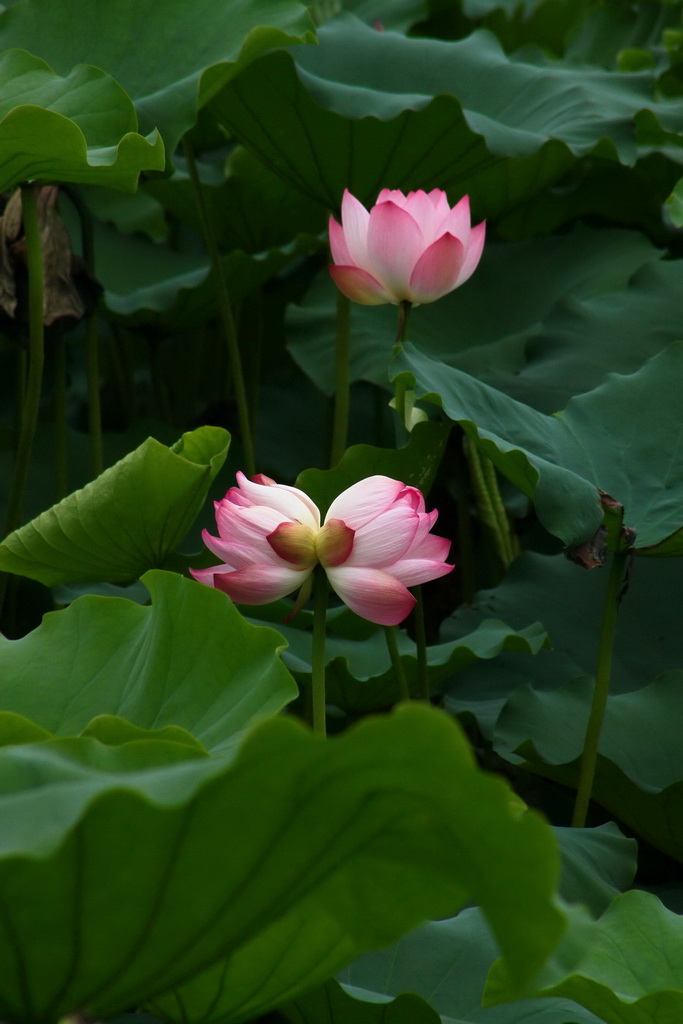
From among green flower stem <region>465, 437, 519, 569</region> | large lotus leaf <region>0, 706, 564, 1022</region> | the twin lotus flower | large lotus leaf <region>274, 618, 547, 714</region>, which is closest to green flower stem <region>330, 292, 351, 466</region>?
green flower stem <region>465, 437, 519, 569</region>

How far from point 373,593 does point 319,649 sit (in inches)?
2.0

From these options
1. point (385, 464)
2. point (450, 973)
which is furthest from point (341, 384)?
point (450, 973)

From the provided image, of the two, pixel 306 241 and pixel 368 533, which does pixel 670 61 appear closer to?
pixel 306 241

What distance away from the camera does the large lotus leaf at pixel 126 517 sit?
2.84 ft

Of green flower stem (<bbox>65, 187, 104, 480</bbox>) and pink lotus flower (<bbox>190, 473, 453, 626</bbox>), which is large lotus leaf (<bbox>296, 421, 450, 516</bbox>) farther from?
green flower stem (<bbox>65, 187, 104, 480</bbox>)

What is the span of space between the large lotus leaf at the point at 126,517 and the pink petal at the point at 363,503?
0.66 feet

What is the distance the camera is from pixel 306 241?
5.13 ft

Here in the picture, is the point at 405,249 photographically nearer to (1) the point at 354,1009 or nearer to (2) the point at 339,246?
(2) the point at 339,246

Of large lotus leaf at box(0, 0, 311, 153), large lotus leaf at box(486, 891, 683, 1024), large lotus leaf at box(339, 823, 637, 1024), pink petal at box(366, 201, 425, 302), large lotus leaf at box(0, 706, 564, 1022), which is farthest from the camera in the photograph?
large lotus leaf at box(0, 0, 311, 153)

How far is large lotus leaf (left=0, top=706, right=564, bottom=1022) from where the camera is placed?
1.27ft

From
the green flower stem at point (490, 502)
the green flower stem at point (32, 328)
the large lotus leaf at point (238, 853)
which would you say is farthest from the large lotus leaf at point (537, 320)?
the large lotus leaf at point (238, 853)

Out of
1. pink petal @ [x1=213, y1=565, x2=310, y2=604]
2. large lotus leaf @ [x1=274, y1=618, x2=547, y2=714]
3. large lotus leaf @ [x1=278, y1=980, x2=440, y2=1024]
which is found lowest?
large lotus leaf @ [x1=274, y1=618, x2=547, y2=714]

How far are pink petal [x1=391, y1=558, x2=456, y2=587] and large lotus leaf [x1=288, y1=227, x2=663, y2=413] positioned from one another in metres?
0.71

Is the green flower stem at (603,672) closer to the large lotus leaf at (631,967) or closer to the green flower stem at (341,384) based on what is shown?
the large lotus leaf at (631,967)
